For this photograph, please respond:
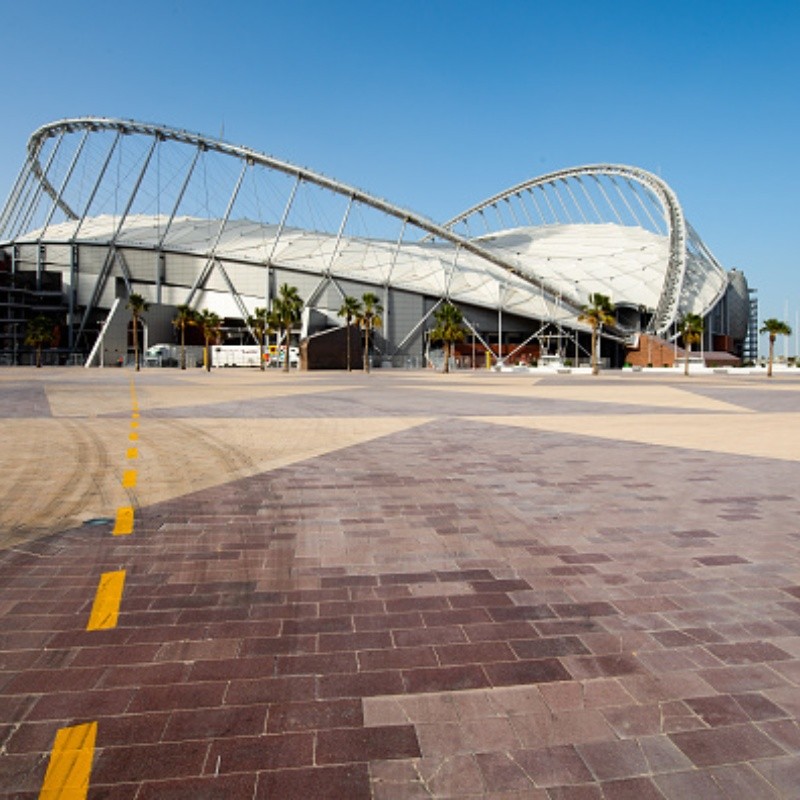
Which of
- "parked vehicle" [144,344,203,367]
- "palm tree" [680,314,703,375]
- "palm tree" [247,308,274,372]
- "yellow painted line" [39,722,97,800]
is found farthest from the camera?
"parked vehicle" [144,344,203,367]

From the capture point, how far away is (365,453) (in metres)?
12.3

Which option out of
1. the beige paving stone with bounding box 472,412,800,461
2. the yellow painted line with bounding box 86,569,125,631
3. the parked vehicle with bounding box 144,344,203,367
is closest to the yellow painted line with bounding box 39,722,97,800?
the yellow painted line with bounding box 86,569,125,631

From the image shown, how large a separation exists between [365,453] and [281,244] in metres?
94.1

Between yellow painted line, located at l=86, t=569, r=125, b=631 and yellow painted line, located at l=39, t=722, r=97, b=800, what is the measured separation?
1309 millimetres

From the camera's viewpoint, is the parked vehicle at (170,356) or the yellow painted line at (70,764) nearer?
the yellow painted line at (70,764)

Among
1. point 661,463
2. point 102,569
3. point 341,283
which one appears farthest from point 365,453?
point 341,283

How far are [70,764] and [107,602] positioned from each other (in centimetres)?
209

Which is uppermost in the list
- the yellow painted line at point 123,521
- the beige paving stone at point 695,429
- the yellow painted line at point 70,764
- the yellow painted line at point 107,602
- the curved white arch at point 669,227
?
the curved white arch at point 669,227

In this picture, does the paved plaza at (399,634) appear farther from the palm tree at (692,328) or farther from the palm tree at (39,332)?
the palm tree at (39,332)

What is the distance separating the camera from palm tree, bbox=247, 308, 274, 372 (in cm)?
8706

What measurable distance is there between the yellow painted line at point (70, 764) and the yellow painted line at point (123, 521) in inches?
151

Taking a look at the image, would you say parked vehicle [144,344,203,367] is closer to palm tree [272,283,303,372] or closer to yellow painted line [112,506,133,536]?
palm tree [272,283,303,372]

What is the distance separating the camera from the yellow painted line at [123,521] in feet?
22.5

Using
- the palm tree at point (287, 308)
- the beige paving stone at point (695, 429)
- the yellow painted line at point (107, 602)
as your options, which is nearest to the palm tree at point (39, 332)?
the palm tree at point (287, 308)
